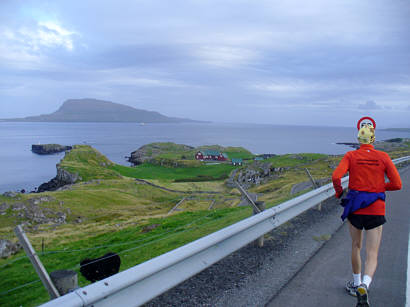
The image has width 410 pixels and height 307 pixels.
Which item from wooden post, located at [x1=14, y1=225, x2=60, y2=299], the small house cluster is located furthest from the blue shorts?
the small house cluster

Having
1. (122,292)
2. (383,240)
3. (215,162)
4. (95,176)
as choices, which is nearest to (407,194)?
(383,240)

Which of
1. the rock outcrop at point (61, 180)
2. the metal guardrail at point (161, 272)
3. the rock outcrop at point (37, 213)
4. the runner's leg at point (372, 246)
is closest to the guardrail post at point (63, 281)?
the metal guardrail at point (161, 272)

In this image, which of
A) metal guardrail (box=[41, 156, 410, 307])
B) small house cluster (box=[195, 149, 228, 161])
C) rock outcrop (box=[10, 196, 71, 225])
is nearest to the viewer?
metal guardrail (box=[41, 156, 410, 307])

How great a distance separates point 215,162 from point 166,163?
56.8 ft

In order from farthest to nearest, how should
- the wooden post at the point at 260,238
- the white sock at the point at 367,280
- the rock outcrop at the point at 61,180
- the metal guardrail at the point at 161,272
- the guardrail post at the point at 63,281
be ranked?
the rock outcrop at the point at 61,180, the wooden post at the point at 260,238, the white sock at the point at 367,280, the guardrail post at the point at 63,281, the metal guardrail at the point at 161,272

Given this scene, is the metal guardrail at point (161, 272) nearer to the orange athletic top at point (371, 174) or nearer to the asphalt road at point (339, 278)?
the asphalt road at point (339, 278)

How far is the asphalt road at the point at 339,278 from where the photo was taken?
15.6 feet

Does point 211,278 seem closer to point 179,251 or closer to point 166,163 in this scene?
point 179,251

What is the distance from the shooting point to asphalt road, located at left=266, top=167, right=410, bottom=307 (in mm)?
4762

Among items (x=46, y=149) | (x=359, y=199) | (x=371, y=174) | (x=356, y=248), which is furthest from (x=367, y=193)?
(x=46, y=149)

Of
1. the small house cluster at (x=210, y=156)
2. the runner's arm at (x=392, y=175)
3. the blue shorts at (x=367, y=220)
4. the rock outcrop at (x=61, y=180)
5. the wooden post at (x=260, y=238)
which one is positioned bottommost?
the rock outcrop at (x=61, y=180)

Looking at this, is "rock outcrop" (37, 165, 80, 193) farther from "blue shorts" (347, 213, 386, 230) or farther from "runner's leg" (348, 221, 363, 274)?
"blue shorts" (347, 213, 386, 230)

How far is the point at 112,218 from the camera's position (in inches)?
1428

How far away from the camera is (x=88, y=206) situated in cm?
4088
